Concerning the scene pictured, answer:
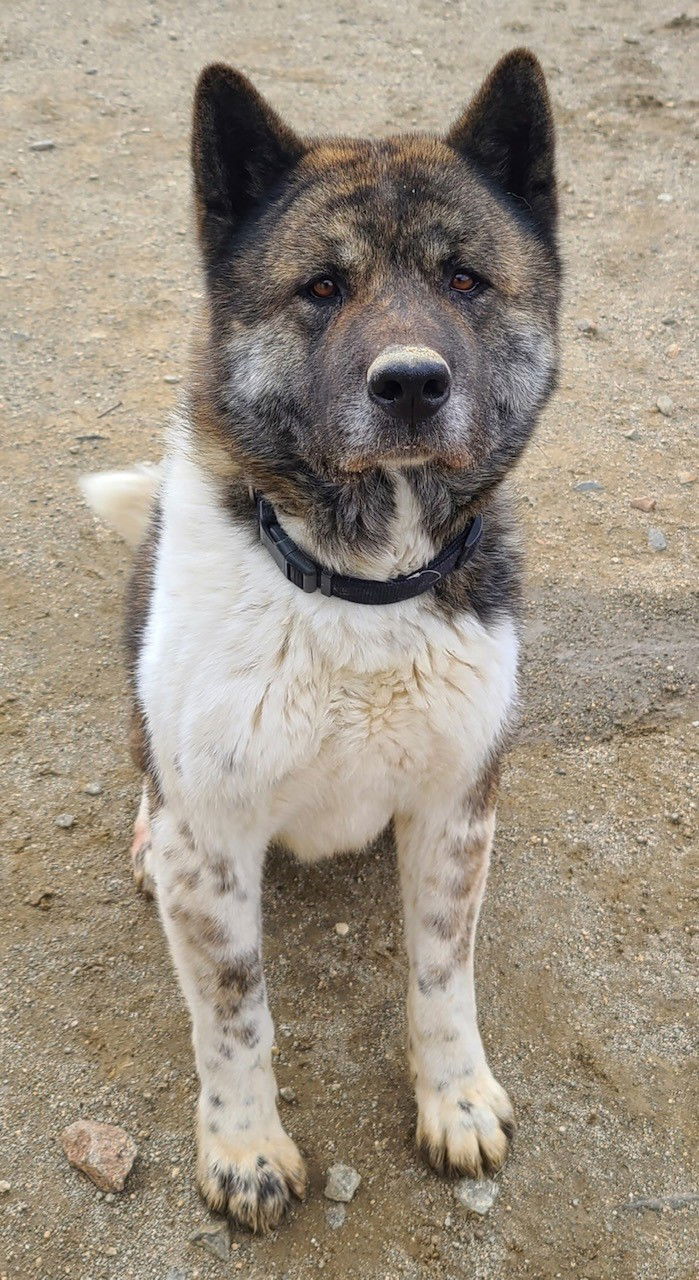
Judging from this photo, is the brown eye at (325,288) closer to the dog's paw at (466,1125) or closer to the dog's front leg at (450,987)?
the dog's front leg at (450,987)

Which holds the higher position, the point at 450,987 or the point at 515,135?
the point at 515,135

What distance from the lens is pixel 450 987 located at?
7.88 feet

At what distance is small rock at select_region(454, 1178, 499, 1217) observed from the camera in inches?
90.0

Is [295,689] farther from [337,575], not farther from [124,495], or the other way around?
[124,495]

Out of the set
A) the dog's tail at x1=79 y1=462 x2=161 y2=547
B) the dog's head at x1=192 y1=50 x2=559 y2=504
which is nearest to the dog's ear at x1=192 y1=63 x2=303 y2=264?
the dog's head at x1=192 y1=50 x2=559 y2=504

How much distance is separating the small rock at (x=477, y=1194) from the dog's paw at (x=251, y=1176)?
346 mm

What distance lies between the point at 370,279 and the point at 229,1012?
153 cm

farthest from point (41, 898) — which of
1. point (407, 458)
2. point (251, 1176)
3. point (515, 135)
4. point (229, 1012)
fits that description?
point (515, 135)

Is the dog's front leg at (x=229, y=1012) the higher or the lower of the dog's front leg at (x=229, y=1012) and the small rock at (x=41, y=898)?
the higher

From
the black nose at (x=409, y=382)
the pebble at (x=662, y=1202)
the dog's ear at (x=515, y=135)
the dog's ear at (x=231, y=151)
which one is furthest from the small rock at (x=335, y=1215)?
the dog's ear at (x=515, y=135)

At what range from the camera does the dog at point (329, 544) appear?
2041 mm

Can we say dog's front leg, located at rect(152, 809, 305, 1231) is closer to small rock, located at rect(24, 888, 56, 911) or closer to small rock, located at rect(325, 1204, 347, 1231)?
small rock, located at rect(325, 1204, 347, 1231)

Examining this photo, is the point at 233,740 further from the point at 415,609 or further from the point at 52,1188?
the point at 52,1188

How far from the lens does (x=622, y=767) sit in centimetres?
323
